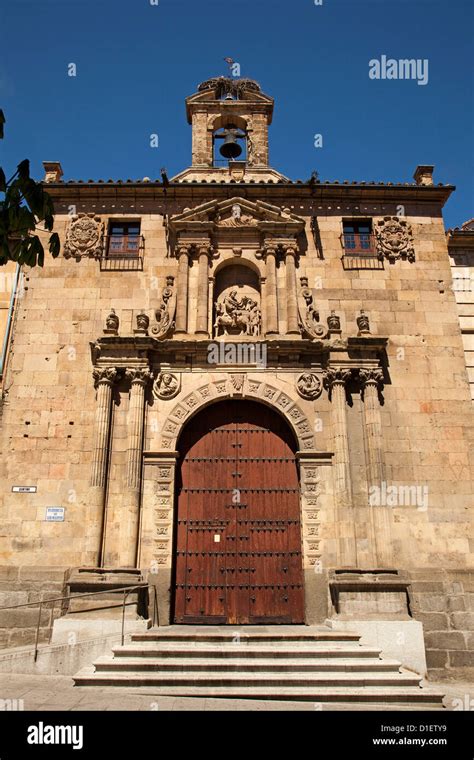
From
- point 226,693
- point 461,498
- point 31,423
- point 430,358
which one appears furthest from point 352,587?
point 31,423

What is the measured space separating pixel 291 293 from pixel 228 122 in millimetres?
5964

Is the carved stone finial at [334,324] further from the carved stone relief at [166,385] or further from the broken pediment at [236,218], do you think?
the carved stone relief at [166,385]

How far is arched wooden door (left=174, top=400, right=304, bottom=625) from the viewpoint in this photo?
1167 cm

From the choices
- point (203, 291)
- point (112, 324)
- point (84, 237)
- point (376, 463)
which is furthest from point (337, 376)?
point (84, 237)

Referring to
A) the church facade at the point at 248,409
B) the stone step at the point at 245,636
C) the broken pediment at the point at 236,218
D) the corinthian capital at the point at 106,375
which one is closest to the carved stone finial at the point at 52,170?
the church facade at the point at 248,409

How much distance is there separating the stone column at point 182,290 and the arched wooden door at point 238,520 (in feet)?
6.60

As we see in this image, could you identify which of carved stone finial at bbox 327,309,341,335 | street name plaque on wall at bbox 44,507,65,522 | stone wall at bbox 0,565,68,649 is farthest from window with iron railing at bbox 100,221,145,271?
A: stone wall at bbox 0,565,68,649

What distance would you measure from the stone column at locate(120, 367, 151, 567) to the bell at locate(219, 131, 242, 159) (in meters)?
7.03

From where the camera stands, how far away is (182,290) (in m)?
13.6

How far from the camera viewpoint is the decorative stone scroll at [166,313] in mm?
13250

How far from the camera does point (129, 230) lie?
1455 cm
